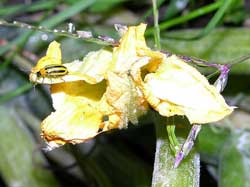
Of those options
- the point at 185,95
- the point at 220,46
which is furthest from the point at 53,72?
the point at 220,46

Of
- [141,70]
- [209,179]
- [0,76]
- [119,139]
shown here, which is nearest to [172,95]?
[141,70]

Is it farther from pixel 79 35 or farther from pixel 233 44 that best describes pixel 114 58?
pixel 233 44

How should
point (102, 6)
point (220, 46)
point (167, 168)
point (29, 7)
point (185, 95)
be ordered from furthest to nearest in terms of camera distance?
point (102, 6) → point (29, 7) → point (220, 46) → point (167, 168) → point (185, 95)

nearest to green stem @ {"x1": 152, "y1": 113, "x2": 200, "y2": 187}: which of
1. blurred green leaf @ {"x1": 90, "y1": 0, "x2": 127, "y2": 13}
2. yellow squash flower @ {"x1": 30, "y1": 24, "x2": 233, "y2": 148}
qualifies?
yellow squash flower @ {"x1": 30, "y1": 24, "x2": 233, "y2": 148}

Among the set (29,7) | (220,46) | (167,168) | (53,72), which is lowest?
(167,168)

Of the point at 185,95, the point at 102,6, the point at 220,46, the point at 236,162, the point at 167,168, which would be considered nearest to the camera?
the point at 185,95

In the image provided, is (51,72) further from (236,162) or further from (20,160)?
(20,160)

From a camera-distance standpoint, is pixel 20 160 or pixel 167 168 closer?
pixel 167 168

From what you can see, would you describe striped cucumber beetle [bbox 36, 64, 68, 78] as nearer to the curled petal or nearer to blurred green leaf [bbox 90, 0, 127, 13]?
the curled petal

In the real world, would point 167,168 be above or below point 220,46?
below
